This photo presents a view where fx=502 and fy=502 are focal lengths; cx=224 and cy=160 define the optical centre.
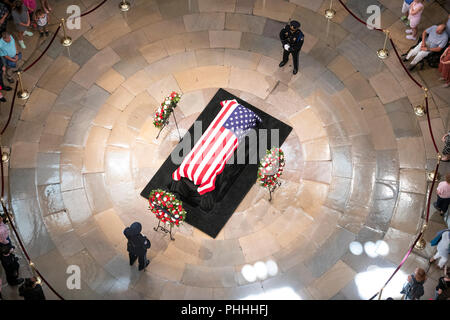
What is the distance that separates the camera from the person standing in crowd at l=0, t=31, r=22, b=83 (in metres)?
12.7

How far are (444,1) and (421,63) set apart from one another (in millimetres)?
2401

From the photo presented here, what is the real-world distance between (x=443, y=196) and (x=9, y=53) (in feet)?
36.5

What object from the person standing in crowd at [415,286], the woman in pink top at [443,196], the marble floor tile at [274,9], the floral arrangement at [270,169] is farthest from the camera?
the marble floor tile at [274,9]

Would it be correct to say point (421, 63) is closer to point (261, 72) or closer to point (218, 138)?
point (261, 72)

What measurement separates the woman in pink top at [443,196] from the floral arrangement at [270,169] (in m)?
3.51

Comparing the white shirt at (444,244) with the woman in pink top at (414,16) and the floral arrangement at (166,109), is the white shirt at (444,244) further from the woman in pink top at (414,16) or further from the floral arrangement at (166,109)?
the floral arrangement at (166,109)

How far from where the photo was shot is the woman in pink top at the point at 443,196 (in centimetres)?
1088

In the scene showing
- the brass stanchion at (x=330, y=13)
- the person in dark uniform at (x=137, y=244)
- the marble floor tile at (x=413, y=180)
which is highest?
the brass stanchion at (x=330, y=13)

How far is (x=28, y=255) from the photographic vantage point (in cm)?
1146

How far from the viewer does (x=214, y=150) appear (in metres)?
11.8

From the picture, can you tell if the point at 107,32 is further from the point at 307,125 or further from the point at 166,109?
the point at 307,125

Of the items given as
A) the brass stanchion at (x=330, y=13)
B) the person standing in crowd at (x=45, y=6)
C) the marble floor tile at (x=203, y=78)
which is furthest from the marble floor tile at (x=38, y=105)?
the brass stanchion at (x=330, y=13)

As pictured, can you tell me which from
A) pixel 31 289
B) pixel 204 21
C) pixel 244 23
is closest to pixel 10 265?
pixel 31 289
